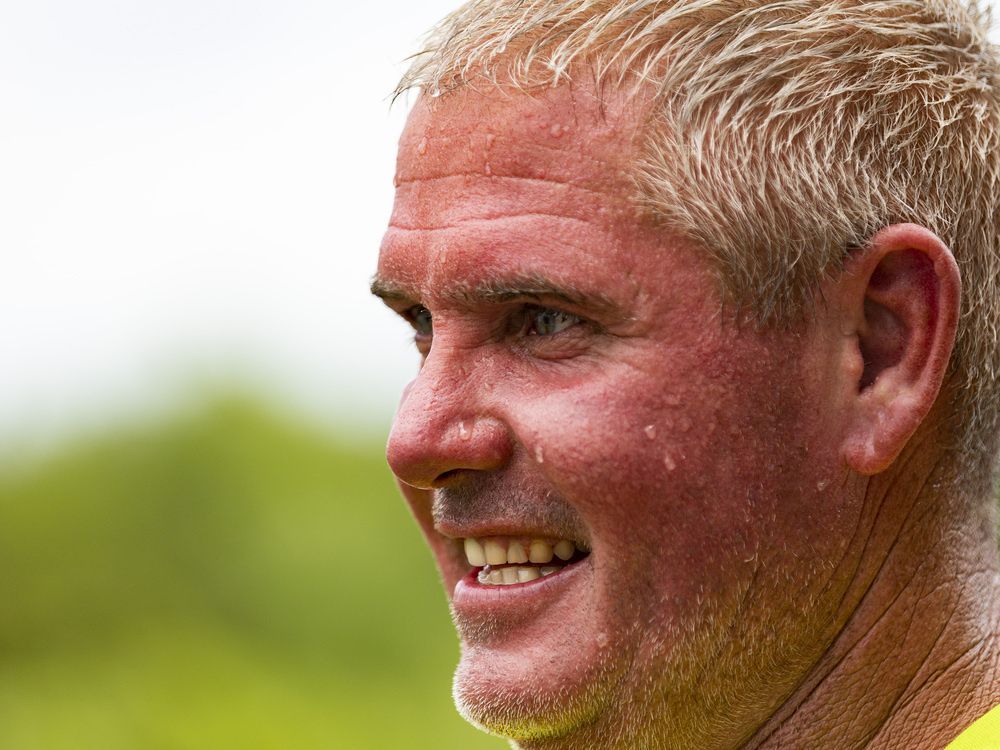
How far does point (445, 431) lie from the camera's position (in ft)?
10.1

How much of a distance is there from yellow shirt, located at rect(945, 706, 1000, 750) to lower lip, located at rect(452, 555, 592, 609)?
0.82 m

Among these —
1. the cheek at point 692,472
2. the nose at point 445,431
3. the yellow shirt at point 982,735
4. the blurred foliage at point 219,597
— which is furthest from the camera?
the blurred foliage at point 219,597

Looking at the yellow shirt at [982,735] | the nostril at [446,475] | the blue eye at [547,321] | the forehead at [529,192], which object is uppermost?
the forehead at [529,192]

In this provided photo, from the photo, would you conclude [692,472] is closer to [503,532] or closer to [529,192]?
[503,532]

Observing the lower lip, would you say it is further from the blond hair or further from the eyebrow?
the blond hair

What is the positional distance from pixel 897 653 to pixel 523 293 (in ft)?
3.61

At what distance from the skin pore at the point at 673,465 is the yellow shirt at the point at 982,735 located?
0.10m

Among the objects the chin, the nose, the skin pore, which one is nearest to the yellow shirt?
the skin pore

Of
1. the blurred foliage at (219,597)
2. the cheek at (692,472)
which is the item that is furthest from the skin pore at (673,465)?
the blurred foliage at (219,597)

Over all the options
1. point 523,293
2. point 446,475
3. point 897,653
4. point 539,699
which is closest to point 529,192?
point 523,293

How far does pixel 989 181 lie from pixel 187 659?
10.2 metres

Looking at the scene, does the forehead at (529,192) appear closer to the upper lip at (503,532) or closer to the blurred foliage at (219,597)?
the upper lip at (503,532)

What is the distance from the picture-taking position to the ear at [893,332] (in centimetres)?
290

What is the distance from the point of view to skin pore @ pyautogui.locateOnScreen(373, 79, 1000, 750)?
2949 millimetres
